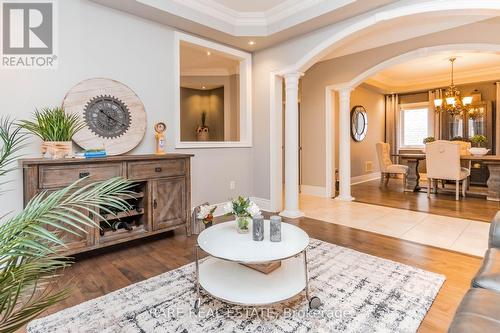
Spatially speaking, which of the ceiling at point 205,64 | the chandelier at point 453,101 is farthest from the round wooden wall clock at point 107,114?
the chandelier at point 453,101

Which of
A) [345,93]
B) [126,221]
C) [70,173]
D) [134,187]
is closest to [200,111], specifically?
[345,93]

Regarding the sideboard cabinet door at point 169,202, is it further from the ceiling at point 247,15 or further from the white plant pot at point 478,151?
the white plant pot at point 478,151

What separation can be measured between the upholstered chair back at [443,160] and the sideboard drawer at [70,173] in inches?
Answer: 215

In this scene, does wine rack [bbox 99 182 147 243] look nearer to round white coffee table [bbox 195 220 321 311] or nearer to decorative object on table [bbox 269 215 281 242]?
round white coffee table [bbox 195 220 321 311]

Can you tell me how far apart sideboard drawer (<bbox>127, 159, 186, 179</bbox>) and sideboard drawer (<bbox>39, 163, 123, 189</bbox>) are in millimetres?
132

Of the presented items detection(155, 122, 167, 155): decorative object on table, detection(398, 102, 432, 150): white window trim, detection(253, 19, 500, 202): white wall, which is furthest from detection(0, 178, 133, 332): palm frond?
detection(398, 102, 432, 150): white window trim

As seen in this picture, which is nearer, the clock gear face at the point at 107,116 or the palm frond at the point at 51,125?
the palm frond at the point at 51,125

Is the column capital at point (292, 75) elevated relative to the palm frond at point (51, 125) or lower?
elevated

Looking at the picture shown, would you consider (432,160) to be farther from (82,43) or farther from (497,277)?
(82,43)

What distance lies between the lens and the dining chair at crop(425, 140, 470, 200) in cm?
521

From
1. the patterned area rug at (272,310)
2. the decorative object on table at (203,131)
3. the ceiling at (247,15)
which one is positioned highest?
the ceiling at (247,15)

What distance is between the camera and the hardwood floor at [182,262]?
2.01 meters

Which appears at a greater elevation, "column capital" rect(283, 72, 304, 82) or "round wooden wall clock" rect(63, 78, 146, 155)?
"column capital" rect(283, 72, 304, 82)

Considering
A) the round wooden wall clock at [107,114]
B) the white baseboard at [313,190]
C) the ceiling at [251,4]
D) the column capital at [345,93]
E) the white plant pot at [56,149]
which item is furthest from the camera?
the white baseboard at [313,190]
